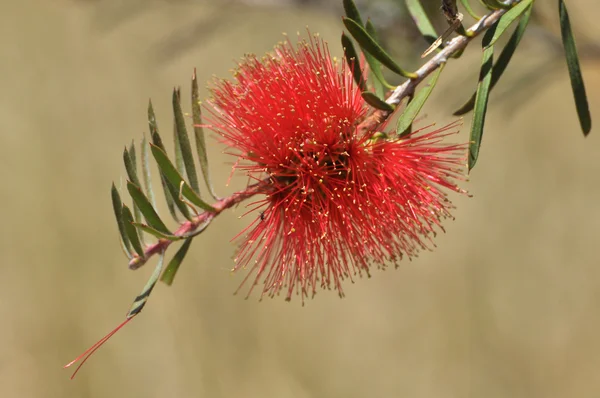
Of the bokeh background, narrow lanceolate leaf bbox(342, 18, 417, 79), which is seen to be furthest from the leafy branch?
the bokeh background

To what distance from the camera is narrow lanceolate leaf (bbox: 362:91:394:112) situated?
0.30 m

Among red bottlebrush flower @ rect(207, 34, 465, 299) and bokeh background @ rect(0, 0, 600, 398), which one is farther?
bokeh background @ rect(0, 0, 600, 398)

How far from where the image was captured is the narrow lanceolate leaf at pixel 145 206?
12.0 inches

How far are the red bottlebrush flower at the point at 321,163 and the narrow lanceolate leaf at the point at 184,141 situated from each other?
0.03 m

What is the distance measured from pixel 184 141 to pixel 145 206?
0.06 metres

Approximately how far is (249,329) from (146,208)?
1.31m

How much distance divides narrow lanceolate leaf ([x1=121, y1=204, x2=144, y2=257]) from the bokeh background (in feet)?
4.02

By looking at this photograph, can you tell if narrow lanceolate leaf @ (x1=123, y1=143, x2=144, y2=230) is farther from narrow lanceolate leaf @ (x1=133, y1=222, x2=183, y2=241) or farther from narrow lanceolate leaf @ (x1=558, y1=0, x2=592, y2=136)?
narrow lanceolate leaf @ (x1=558, y1=0, x2=592, y2=136)

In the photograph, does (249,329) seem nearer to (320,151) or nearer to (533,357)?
(533,357)

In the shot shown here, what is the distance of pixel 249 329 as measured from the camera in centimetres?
158

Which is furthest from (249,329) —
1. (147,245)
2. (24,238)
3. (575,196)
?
(147,245)

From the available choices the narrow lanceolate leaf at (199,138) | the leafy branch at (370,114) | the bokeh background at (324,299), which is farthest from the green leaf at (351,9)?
the bokeh background at (324,299)

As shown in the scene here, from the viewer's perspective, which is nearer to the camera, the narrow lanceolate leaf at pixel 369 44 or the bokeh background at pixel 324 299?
the narrow lanceolate leaf at pixel 369 44

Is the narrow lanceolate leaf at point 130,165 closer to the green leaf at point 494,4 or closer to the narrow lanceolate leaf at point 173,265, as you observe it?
the narrow lanceolate leaf at point 173,265
